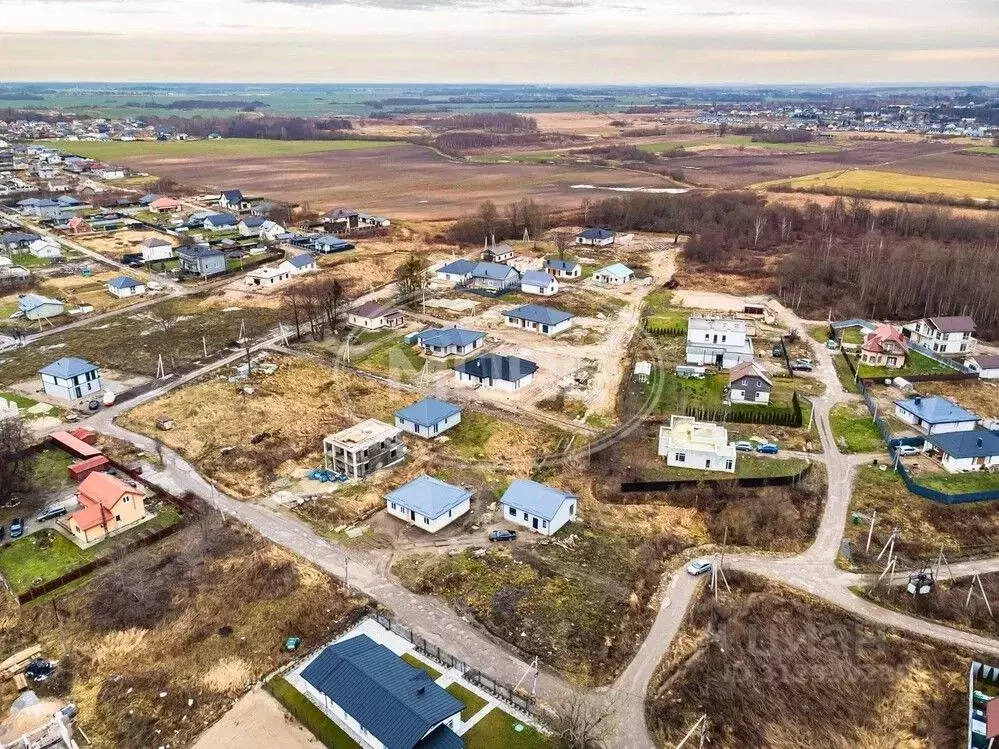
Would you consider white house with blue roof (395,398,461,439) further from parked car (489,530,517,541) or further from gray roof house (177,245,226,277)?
gray roof house (177,245,226,277)

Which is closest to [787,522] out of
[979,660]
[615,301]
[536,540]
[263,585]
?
[979,660]

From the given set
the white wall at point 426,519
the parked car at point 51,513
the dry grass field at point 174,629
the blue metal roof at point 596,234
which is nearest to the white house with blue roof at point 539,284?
the blue metal roof at point 596,234

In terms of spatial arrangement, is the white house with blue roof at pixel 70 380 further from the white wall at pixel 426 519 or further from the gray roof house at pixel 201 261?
the gray roof house at pixel 201 261

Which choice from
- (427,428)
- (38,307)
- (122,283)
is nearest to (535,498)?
(427,428)

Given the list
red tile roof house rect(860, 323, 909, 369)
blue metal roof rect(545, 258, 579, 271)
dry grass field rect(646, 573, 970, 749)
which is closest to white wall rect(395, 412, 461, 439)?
dry grass field rect(646, 573, 970, 749)

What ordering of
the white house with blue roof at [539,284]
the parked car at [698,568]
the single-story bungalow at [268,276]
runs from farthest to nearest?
the single-story bungalow at [268,276] → the white house with blue roof at [539,284] → the parked car at [698,568]

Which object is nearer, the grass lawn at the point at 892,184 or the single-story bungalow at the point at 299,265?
the single-story bungalow at the point at 299,265

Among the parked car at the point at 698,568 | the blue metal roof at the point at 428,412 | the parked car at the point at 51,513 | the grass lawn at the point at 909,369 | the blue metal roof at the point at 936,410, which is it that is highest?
the blue metal roof at the point at 936,410

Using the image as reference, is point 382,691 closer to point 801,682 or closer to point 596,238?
point 801,682

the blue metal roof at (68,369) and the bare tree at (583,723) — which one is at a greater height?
the blue metal roof at (68,369)
